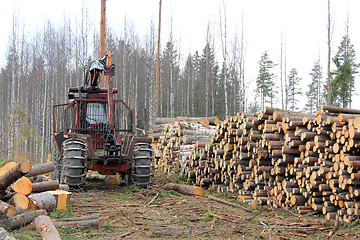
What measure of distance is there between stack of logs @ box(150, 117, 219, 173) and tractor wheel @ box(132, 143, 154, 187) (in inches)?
97.3

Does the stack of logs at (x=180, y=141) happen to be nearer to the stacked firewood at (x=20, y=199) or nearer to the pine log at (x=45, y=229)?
the stacked firewood at (x=20, y=199)

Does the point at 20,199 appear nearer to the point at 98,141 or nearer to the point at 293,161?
the point at 98,141

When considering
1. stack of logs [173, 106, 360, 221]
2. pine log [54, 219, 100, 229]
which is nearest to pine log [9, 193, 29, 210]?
pine log [54, 219, 100, 229]

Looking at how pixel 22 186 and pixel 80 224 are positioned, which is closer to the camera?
pixel 80 224

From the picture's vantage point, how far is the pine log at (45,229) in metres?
4.39

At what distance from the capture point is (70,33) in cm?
2933

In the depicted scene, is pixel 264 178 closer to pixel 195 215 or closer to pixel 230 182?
pixel 230 182

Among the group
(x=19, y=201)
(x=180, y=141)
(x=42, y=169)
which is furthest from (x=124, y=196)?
(x=180, y=141)

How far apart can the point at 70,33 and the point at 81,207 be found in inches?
1004

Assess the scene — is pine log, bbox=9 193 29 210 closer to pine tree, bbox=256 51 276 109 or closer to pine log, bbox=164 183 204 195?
pine log, bbox=164 183 204 195

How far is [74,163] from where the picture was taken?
8.30 meters

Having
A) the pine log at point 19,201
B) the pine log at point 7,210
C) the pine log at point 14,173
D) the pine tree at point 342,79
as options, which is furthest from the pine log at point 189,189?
the pine tree at point 342,79

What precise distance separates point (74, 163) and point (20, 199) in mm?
2637

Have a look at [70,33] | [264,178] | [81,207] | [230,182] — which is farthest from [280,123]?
[70,33]
